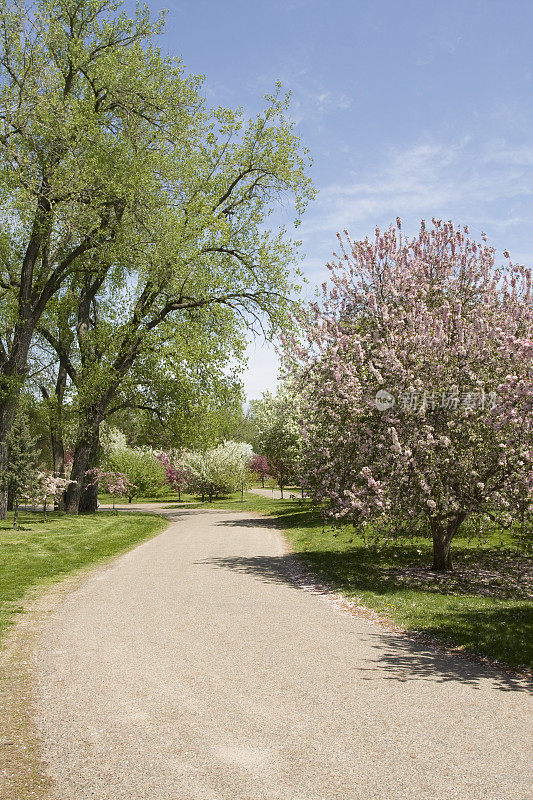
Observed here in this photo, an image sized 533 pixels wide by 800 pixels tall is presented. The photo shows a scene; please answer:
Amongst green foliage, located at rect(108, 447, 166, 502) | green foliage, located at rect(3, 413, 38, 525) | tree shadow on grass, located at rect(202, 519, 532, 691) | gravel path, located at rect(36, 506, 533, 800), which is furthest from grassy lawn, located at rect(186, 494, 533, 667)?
green foliage, located at rect(108, 447, 166, 502)

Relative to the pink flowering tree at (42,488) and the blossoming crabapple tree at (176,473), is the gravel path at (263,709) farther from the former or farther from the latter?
the blossoming crabapple tree at (176,473)

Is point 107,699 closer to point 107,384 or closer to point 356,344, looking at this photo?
point 356,344

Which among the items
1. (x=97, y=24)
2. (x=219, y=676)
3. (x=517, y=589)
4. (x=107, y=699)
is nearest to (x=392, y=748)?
(x=219, y=676)

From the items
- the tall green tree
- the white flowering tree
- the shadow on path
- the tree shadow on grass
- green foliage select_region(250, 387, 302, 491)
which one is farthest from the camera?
the white flowering tree

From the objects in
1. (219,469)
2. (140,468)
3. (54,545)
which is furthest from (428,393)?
(140,468)

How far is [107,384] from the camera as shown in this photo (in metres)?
23.4

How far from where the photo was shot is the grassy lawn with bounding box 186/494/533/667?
28.2 ft

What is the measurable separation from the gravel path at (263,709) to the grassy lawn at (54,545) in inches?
88.7

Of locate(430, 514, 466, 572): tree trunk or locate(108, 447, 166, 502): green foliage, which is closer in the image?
locate(430, 514, 466, 572): tree trunk

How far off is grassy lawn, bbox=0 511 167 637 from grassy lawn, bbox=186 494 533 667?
584 cm

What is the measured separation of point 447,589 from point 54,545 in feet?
37.0

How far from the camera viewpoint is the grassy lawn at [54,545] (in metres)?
12.1

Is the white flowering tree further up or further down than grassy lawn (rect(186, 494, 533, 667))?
further up

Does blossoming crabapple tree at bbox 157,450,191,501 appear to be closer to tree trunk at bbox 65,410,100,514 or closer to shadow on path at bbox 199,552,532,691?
tree trunk at bbox 65,410,100,514
